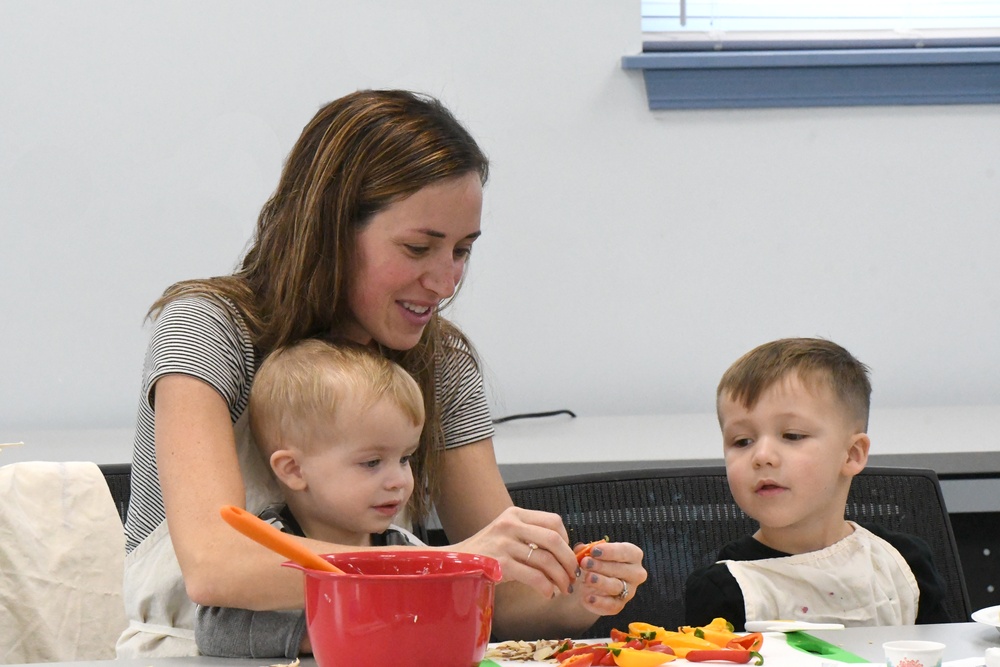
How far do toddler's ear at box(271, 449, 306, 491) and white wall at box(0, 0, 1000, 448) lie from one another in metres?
1.07

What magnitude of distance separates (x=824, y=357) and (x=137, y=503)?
81 cm

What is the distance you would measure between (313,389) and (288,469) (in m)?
0.09

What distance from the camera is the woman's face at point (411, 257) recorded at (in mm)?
1237

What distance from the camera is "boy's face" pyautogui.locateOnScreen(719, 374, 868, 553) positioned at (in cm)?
125

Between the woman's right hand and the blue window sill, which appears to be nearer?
the woman's right hand

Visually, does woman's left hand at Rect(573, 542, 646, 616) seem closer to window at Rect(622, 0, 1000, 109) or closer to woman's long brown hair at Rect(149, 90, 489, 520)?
woman's long brown hair at Rect(149, 90, 489, 520)

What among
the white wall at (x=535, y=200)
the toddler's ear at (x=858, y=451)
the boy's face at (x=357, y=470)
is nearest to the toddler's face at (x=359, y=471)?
the boy's face at (x=357, y=470)

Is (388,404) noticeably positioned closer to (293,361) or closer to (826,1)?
(293,361)

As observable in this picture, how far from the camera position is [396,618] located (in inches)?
28.1

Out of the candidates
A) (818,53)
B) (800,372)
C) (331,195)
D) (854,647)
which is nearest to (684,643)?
(854,647)

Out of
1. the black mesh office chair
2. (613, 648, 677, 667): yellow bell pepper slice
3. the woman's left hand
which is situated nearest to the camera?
(613, 648, 677, 667): yellow bell pepper slice

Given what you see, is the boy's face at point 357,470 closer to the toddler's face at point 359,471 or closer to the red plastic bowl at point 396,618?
the toddler's face at point 359,471

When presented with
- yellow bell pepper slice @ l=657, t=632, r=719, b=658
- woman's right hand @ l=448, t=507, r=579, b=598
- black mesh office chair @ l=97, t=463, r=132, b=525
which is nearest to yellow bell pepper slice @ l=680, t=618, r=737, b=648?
yellow bell pepper slice @ l=657, t=632, r=719, b=658

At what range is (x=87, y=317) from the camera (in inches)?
86.0
